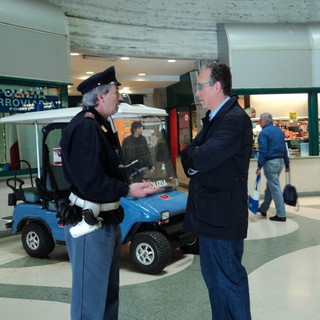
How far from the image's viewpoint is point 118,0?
796cm

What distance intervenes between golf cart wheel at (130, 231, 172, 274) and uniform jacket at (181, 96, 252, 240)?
173 cm

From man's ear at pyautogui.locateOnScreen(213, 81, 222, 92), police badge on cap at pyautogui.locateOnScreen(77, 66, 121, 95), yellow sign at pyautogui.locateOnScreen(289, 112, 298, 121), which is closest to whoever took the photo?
police badge on cap at pyautogui.locateOnScreen(77, 66, 121, 95)

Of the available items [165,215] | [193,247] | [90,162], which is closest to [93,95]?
[90,162]

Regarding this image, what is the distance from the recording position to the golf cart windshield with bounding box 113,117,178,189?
452cm

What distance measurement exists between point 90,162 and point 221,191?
79 cm

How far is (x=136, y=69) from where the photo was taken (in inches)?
396

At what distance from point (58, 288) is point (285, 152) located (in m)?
4.42

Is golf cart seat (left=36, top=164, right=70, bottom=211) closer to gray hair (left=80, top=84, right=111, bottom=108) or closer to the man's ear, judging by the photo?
gray hair (left=80, top=84, right=111, bottom=108)

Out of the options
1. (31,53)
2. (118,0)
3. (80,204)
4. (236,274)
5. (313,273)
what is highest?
(118,0)

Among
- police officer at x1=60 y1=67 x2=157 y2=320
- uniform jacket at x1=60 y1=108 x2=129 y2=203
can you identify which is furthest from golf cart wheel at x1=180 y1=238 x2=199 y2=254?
uniform jacket at x1=60 y1=108 x2=129 y2=203

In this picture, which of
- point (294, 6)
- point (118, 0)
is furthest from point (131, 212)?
point (294, 6)

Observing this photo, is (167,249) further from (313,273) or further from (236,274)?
(236,274)

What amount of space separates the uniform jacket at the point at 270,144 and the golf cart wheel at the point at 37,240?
3611mm

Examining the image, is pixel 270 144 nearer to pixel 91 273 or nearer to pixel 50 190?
pixel 50 190
